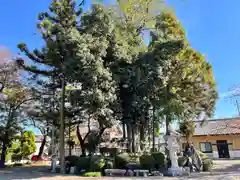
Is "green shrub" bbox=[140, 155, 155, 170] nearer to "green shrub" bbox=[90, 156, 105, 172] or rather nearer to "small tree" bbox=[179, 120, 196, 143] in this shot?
"green shrub" bbox=[90, 156, 105, 172]

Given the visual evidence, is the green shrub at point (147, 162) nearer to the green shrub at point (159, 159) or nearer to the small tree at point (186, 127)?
the green shrub at point (159, 159)

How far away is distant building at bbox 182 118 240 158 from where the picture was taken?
74.3 ft

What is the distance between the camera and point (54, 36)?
49.2 feet

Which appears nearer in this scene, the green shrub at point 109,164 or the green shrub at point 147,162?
the green shrub at point 147,162

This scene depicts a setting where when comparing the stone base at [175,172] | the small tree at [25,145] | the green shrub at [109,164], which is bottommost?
the stone base at [175,172]

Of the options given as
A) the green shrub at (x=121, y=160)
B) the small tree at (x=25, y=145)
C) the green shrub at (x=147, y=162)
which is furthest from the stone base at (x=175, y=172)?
the small tree at (x=25, y=145)

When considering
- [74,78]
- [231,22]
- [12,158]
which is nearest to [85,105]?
[74,78]

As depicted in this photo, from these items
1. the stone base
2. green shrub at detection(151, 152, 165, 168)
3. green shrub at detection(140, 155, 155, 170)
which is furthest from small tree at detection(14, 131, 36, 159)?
the stone base

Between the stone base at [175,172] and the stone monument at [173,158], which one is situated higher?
the stone monument at [173,158]

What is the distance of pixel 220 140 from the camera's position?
2350 cm

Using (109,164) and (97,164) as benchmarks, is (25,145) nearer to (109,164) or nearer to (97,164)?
(97,164)

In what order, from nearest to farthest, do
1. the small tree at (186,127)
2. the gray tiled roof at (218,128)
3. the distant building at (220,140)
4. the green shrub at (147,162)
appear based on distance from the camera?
the green shrub at (147,162), the small tree at (186,127), the gray tiled roof at (218,128), the distant building at (220,140)

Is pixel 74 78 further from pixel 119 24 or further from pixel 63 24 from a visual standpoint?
pixel 119 24

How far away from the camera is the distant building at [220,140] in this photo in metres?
22.7
